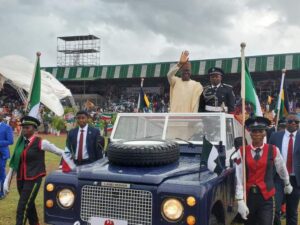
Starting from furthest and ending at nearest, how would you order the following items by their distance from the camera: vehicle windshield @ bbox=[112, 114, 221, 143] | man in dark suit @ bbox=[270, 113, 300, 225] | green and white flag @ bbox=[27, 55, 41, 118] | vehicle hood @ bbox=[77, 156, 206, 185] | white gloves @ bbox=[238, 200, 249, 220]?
green and white flag @ bbox=[27, 55, 41, 118] → man in dark suit @ bbox=[270, 113, 300, 225] → vehicle windshield @ bbox=[112, 114, 221, 143] → white gloves @ bbox=[238, 200, 249, 220] → vehicle hood @ bbox=[77, 156, 206, 185]

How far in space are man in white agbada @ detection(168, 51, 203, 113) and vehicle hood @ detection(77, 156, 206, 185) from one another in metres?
2.15

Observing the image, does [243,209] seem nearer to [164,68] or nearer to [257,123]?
[257,123]

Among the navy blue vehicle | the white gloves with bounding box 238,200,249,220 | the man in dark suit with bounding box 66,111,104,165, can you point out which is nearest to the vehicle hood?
the navy blue vehicle

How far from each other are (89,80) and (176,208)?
34.2 meters

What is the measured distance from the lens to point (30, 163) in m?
5.37

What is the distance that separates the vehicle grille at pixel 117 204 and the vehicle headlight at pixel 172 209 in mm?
146

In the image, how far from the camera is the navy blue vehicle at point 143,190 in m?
3.76

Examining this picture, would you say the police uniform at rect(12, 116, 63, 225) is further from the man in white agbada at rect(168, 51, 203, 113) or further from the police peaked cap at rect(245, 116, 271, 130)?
the police peaked cap at rect(245, 116, 271, 130)

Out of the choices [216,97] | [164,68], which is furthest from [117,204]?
[164,68]

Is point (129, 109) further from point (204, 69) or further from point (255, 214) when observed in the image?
point (255, 214)

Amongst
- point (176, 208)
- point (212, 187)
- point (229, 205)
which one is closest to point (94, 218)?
point (176, 208)

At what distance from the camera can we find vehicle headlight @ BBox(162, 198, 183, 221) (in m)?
3.74

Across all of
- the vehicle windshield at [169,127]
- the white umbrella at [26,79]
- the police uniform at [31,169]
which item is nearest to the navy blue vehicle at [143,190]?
the vehicle windshield at [169,127]

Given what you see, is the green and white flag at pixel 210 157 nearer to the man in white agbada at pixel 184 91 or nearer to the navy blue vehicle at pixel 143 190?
the navy blue vehicle at pixel 143 190
